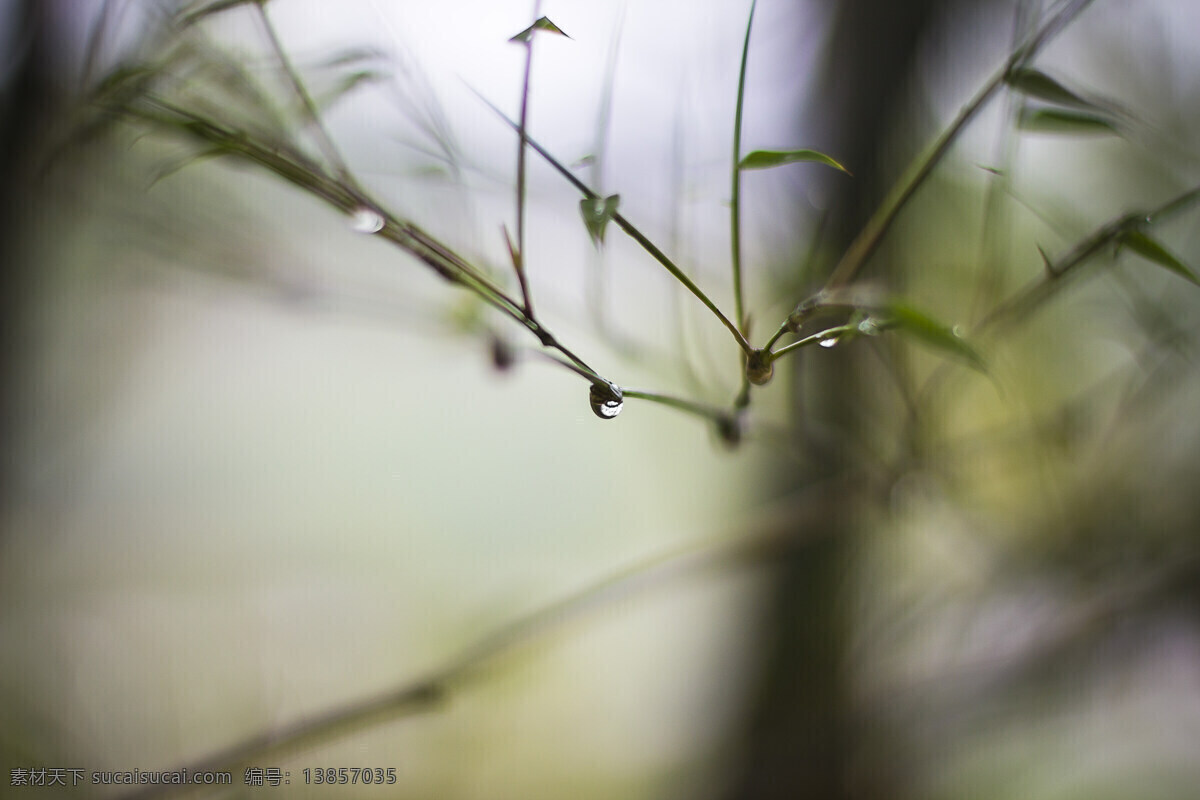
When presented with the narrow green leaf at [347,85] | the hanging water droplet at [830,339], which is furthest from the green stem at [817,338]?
the narrow green leaf at [347,85]

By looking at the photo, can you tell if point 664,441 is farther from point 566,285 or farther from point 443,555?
point 566,285

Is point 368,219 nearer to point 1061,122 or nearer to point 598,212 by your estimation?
point 598,212

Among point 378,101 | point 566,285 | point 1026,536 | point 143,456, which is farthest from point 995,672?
point 143,456

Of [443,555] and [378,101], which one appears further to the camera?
[443,555]

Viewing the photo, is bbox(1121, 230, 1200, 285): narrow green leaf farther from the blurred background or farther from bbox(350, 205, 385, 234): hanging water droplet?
bbox(350, 205, 385, 234): hanging water droplet

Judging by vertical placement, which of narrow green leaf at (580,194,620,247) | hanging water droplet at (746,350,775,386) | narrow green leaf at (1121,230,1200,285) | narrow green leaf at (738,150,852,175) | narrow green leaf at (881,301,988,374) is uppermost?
narrow green leaf at (738,150,852,175)

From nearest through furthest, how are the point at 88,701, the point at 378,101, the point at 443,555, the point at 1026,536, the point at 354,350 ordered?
the point at 378,101, the point at 1026,536, the point at 88,701, the point at 354,350, the point at 443,555

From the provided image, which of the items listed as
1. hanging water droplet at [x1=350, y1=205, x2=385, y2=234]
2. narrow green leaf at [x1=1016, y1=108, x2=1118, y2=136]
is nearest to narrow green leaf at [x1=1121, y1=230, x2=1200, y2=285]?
narrow green leaf at [x1=1016, y1=108, x2=1118, y2=136]
